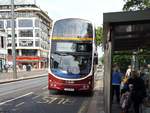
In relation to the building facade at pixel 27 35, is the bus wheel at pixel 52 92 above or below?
below

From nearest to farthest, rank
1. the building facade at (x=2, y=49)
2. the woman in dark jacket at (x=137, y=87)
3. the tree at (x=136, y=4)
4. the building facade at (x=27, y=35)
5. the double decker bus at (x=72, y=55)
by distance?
1. the woman in dark jacket at (x=137, y=87)
2. the tree at (x=136, y=4)
3. the double decker bus at (x=72, y=55)
4. the building facade at (x=2, y=49)
5. the building facade at (x=27, y=35)

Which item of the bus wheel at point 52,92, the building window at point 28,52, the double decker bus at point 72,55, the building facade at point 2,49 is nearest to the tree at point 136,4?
the double decker bus at point 72,55

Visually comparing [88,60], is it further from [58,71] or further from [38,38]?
[38,38]

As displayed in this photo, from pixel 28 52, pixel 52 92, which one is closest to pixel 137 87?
pixel 52 92

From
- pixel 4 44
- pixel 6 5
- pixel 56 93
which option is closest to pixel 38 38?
pixel 6 5

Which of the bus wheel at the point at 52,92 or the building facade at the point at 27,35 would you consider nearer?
the bus wheel at the point at 52,92

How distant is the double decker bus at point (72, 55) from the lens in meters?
25.2

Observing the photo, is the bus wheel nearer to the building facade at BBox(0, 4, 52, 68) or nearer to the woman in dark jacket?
the woman in dark jacket

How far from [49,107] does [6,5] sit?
126297 millimetres

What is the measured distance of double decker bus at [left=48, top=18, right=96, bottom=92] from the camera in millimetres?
25188

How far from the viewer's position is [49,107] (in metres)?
18.9

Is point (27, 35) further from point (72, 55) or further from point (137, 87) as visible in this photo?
point (137, 87)

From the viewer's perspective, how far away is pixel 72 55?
25.2 metres

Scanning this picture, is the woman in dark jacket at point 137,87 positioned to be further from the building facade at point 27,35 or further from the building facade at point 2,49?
Answer: the building facade at point 27,35
